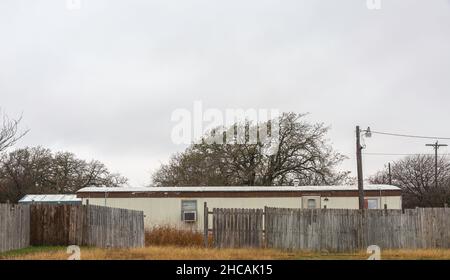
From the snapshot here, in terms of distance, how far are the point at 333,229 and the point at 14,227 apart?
1088 centimetres

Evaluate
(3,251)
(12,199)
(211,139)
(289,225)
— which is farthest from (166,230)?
(12,199)

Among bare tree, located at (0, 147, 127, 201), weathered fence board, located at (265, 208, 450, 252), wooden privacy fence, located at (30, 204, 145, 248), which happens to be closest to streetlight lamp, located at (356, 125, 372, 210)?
weathered fence board, located at (265, 208, 450, 252)

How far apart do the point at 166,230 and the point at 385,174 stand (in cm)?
4632

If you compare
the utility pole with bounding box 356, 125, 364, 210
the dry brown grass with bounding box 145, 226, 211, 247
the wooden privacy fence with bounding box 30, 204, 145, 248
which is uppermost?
the utility pole with bounding box 356, 125, 364, 210

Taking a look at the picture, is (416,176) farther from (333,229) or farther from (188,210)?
(333,229)

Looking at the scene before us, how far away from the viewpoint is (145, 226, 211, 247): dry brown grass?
2250 centimetres

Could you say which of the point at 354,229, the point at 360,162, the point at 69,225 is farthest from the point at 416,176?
the point at 69,225

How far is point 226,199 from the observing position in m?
28.8

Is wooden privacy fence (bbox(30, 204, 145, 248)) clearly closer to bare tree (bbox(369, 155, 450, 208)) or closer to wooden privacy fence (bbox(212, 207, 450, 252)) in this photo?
wooden privacy fence (bbox(212, 207, 450, 252))

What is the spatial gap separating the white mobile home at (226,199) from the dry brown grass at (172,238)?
208 inches

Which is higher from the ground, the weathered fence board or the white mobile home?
the white mobile home

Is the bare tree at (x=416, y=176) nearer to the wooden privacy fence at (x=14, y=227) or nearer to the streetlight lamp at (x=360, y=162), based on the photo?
the streetlight lamp at (x=360, y=162)

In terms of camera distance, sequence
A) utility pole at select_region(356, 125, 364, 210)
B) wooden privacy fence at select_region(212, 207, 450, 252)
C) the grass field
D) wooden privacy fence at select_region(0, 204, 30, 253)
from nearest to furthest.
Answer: the grass field → wooden privacy fence at select_region(0, 204, 30, 253) → wooden privacy fence at select_region(212, 207, 450, 252) → utility pole at select_region(356, 125, 364, 210)
